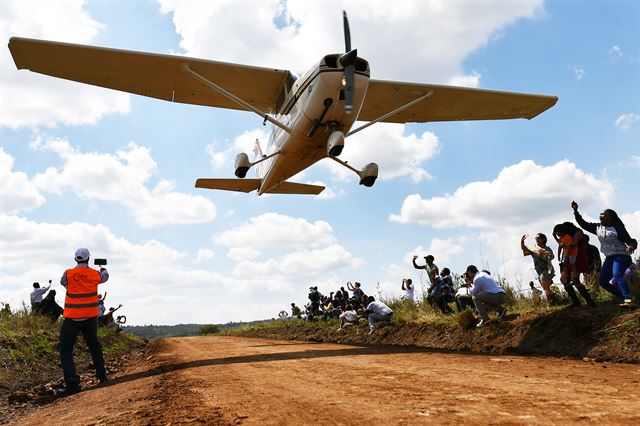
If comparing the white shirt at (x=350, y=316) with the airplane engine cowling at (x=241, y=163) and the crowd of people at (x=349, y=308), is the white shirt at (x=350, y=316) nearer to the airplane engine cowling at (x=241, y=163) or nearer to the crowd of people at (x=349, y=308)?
the crowd of people at (x=349, y=308)

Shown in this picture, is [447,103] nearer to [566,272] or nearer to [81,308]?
[566,272]

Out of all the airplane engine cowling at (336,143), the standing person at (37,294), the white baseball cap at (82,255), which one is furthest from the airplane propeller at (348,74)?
the standing person at (37,294)

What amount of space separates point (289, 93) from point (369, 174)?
322 cm

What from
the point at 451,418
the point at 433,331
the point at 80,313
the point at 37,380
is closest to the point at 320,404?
the point at 451,418

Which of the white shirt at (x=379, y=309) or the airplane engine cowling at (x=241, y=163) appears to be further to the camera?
the airplane engine cowling at (x=241, y=163)

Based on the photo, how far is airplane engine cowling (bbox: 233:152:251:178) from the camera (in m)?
12.3

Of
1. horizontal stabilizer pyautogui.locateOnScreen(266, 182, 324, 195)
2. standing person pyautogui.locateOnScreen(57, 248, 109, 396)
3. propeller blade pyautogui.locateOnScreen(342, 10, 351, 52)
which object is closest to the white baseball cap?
standing person pyautogui.locateOnScreen(57, 248, 109, 396)

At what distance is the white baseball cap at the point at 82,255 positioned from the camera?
711cm

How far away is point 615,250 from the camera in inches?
275

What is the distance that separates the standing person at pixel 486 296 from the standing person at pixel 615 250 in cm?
181

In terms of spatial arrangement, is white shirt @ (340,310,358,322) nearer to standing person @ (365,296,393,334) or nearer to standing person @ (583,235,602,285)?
standing person @ (365,296,393,334)

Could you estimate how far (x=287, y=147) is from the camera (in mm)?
13148

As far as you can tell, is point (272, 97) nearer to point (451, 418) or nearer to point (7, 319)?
point (7, 319)

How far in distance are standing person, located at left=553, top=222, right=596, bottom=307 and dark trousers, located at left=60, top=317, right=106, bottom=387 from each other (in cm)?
729
